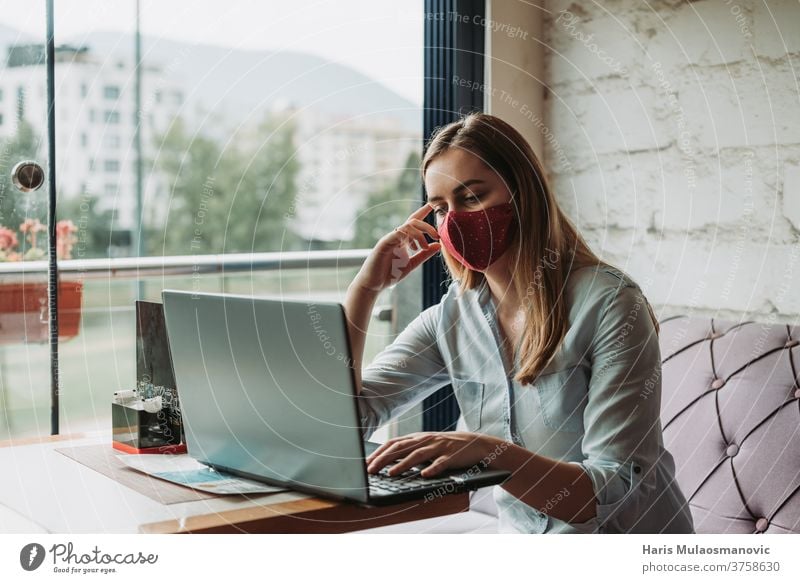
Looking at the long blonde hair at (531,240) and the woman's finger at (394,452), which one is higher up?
the long blonde hair at (531,240)

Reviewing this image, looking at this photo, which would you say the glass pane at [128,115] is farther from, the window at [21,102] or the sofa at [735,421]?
the sofa at [735,421]

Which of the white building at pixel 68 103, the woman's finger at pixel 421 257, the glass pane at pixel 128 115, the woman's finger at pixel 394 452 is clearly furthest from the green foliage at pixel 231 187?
the woman's finger at pixel 394 452

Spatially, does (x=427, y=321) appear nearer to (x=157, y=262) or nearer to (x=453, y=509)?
(x=453, y=509)

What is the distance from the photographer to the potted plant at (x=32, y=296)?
1703 mm

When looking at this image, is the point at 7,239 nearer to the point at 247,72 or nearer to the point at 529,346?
the point at 529,346

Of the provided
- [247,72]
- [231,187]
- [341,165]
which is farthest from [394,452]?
[231,187]

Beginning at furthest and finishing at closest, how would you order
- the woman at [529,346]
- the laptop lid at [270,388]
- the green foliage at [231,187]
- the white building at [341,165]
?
1. the green foliage at [231,187]
2. the white building at [341,165]
3. the woman at [529,346]
4. the laptop lid at [270,388]

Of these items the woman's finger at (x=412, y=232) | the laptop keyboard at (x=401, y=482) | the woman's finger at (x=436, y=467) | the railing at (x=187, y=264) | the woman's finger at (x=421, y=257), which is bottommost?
the laptop keyboard at (x=401, y=482)

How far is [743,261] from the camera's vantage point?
171 cm

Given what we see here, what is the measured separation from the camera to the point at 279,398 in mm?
1044

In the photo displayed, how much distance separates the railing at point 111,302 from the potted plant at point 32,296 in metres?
0.01

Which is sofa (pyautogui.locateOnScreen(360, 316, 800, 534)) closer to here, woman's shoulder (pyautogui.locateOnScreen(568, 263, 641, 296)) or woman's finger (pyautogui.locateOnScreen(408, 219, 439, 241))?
woman's shoulder (pyautogui.locateOnScreen(568, 263, 641, 296))

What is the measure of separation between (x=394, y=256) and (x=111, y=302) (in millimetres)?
742

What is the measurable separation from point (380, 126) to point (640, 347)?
15.1 feet
